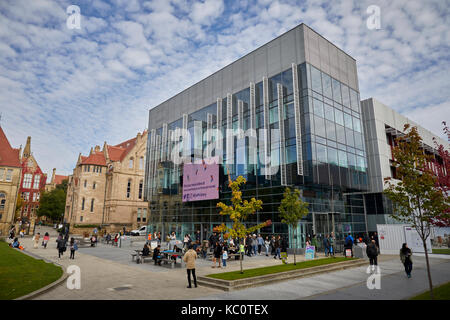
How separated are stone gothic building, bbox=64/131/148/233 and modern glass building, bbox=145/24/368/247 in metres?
30.8

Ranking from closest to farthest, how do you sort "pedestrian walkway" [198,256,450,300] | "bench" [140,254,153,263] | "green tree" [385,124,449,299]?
1. "pedestrian walkway" [198,256,450,300]
2. "green tree" [385,124,449,299]
3. "bench" [140,254,153,263]

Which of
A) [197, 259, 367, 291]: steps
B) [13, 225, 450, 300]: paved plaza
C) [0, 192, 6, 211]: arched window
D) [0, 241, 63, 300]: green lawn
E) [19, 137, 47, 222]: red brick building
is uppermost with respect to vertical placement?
[19, 137, 47, 222]: red brick building

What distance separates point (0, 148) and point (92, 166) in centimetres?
1745

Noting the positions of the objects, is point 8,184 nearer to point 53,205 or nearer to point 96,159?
point 96,159

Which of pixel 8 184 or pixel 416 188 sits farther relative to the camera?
pixel 8 184

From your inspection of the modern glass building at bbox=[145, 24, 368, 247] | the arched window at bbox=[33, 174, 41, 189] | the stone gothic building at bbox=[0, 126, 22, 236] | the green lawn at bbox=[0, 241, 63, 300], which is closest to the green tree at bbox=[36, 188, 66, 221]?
the arched window at bbox=[33, 174, 41, 189]

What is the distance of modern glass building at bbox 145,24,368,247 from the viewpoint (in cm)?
2527

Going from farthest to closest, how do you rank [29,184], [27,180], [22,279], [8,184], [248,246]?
[29,184], [27,180], [8,184], [248,246], [22,279]

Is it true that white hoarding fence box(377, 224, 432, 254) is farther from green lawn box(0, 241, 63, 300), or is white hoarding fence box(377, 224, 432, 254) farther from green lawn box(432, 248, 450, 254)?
green lawn box(0, 241, 63, 300)

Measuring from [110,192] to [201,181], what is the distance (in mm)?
38264

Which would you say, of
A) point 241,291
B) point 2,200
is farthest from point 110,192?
point 241,291

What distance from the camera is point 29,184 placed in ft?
304
